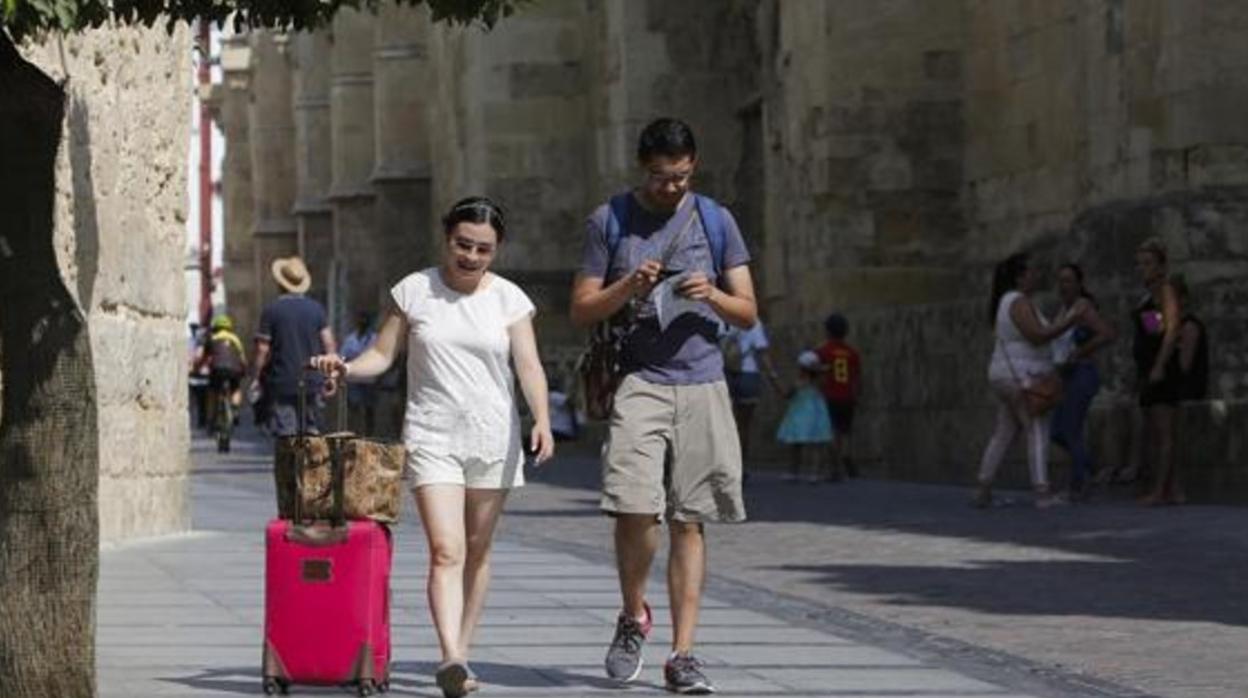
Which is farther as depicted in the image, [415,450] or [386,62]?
[386,62]

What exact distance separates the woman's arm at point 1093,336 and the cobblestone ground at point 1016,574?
2.78 ft

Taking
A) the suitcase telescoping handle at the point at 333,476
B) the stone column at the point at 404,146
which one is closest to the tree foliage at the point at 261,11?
the suitcase telescoping handle at the point at 333,476

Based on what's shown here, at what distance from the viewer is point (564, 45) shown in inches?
1785

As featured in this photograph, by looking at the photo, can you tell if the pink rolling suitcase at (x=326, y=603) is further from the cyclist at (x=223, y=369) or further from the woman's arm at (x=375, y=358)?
the cyclist at (x=223, y=369)

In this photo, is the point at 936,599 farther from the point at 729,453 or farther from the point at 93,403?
the point at 93,403

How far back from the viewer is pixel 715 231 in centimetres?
1198

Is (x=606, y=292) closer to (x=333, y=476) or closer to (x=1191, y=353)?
(x=333, y=476)

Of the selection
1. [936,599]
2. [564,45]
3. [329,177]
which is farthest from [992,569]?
[329,177]

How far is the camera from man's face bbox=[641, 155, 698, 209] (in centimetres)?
1177

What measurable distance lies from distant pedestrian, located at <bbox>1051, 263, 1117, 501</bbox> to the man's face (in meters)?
11.3

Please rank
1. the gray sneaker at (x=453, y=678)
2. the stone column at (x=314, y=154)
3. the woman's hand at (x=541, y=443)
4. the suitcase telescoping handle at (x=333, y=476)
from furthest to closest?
1. the stone column at (x=314, y=154)
2. the woman's hand at (x=541, y=443)
3. the suitcase telescoping handle at (x=333, y=476)
4. the gray sneaker at (x=453, y=678)

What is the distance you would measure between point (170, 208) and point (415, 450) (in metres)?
8.56

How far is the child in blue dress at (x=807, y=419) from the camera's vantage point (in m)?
28.8

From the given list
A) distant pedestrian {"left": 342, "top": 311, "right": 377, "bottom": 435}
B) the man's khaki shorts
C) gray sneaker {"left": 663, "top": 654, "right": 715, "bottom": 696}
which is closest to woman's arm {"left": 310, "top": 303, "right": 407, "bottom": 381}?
the man's khaki shorts
